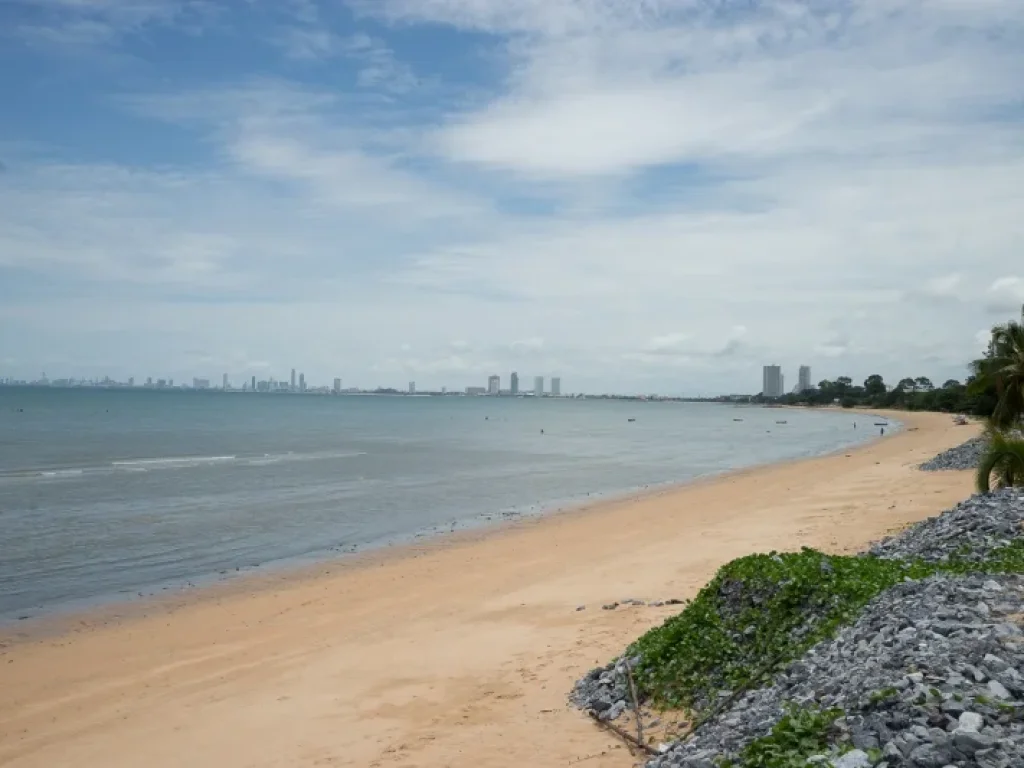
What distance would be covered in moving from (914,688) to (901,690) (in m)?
0.09

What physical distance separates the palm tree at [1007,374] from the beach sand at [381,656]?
6.79m

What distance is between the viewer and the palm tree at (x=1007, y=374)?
97.5 ft

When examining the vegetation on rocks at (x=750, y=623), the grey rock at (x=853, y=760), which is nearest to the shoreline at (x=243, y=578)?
the vegetation on rocks at (x=750, y=623)

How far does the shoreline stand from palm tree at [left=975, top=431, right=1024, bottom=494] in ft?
47.8

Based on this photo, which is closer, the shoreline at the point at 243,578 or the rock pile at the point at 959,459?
the shoreline at the point at 243,578

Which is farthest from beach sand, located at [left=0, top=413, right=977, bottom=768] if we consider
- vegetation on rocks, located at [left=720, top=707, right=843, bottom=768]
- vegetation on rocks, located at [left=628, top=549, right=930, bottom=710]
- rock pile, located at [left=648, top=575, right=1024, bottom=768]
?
vegetation on rocks, located at [left=720, top=707, right=843, bottom=768]

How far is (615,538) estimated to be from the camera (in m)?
25.0

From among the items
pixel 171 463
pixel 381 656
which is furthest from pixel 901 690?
pixel 171 463

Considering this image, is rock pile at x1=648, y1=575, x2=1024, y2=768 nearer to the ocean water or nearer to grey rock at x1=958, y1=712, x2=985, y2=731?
grey rock at x1=958, y1=712, x2=985, y2=731

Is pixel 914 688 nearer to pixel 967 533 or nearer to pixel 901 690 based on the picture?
pixel 901 690

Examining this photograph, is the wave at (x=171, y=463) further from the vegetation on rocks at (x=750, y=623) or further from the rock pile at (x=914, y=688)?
the rock pile at (x=914, y=688)

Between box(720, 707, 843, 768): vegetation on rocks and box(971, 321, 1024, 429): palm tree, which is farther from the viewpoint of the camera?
box(971, 321, 1024, 429): palm tree

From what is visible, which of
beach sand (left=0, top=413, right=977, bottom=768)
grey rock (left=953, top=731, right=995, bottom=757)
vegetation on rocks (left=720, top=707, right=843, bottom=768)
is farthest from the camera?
beach sand (left=0, top=413, right=977, bottom=768)

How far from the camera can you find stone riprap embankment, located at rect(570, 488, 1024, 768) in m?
5.31
